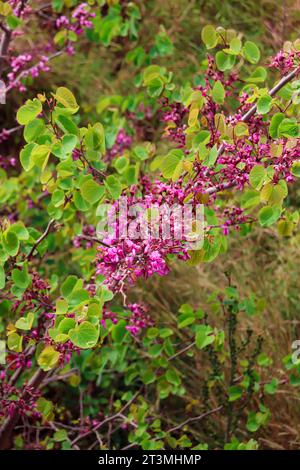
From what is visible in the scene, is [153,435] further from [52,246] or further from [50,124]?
[50,124]

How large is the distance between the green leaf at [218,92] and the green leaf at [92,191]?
0.32 meters

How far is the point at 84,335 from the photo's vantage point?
4.35ft

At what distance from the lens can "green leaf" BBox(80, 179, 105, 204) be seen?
4.85 feet

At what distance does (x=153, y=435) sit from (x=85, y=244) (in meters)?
0.65

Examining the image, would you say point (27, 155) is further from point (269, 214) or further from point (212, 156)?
point (269, 214)

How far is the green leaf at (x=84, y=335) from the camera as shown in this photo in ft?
4.33

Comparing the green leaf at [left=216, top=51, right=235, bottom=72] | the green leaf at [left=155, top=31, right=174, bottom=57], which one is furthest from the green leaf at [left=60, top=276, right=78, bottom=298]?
the green leaf at [left=155, top=31, right=174, bottom=57]

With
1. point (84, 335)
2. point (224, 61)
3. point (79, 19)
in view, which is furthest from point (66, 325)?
point (79, 19)

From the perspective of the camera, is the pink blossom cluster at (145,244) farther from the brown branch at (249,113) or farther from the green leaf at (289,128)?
the green leaf at (289,128)

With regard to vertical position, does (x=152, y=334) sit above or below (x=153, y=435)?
above

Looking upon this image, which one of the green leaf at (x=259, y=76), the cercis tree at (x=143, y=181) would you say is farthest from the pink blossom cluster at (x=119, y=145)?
the green leaf at (x=259, y=76)
